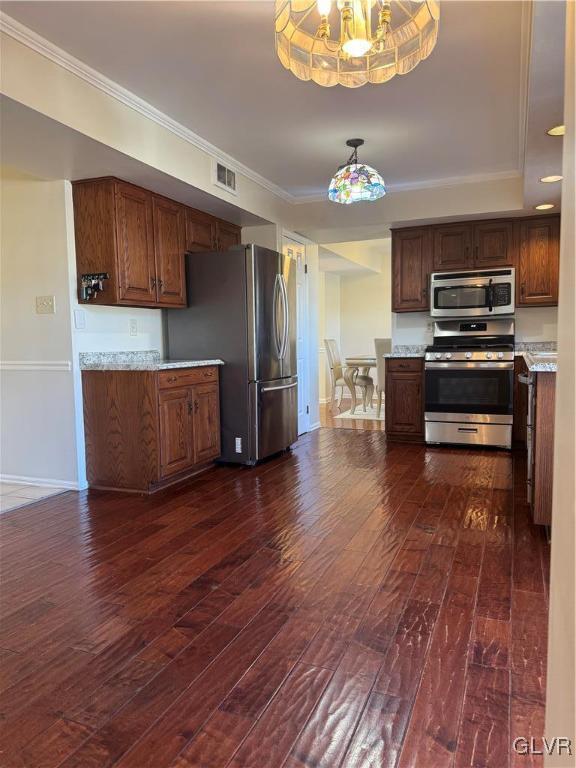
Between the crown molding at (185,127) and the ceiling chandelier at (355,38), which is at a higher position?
the crown molding at (185,127)

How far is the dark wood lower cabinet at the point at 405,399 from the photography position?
200 inches

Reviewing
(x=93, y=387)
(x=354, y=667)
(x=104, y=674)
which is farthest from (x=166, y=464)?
(x=354, y=667)

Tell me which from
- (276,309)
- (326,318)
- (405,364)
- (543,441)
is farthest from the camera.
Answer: (326,318)

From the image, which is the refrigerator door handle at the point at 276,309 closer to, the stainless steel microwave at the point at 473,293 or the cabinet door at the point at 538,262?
the stainless steel microwave at the point at 473,293

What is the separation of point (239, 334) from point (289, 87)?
6.00ft

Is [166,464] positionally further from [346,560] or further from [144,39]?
[144,39]

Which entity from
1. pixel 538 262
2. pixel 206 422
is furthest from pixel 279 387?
pixel 538 262

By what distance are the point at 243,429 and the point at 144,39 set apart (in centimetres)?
268

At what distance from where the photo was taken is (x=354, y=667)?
1.61 metres

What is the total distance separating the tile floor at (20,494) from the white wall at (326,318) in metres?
5.36

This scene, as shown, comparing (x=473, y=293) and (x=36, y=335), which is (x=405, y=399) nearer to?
(x=473, y=293)

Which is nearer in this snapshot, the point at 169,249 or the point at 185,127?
the point at 185,127

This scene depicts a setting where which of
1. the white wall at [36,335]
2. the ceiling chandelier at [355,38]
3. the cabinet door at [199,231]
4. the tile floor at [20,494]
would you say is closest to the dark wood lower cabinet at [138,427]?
the white wall at [36,335]

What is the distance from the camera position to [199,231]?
4453mm
